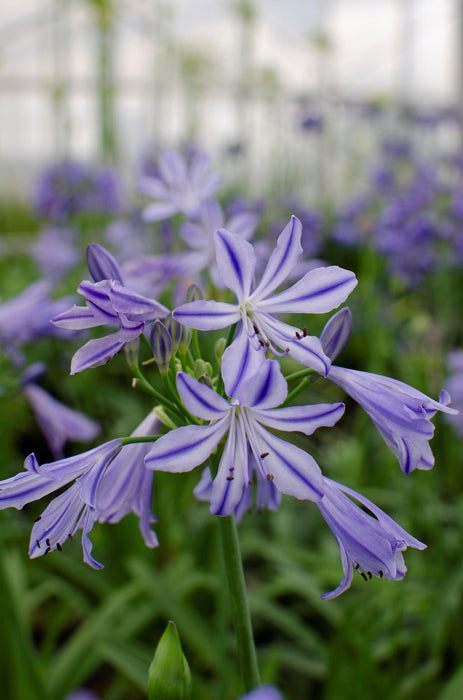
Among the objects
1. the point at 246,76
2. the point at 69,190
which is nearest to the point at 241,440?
the point at 69,190

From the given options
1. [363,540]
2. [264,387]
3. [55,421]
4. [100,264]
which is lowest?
[55,421]

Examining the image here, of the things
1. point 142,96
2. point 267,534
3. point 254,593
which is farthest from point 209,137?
point 254,593

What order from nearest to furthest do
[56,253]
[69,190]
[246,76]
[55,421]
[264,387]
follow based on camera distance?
[264,387] < [55,421] < [69,190] < [56,253] < [246,76]

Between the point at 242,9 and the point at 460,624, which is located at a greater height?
the point at 242,9

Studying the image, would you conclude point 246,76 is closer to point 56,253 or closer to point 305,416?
point 56,253

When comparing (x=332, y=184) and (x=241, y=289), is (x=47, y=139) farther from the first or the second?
(x=241, y=289)

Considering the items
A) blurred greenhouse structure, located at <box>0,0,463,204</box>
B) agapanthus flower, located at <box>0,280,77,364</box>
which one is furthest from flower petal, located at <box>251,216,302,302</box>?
blurred greenhouse structure, located at <box>0,0,463,204</box>

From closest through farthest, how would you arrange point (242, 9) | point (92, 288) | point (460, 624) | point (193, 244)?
1. point (92, 288)
2. point (193, 244)
3. point (460, 624)
4. point (242, 9)

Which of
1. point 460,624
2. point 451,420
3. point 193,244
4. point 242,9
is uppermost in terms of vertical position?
point 242,9
